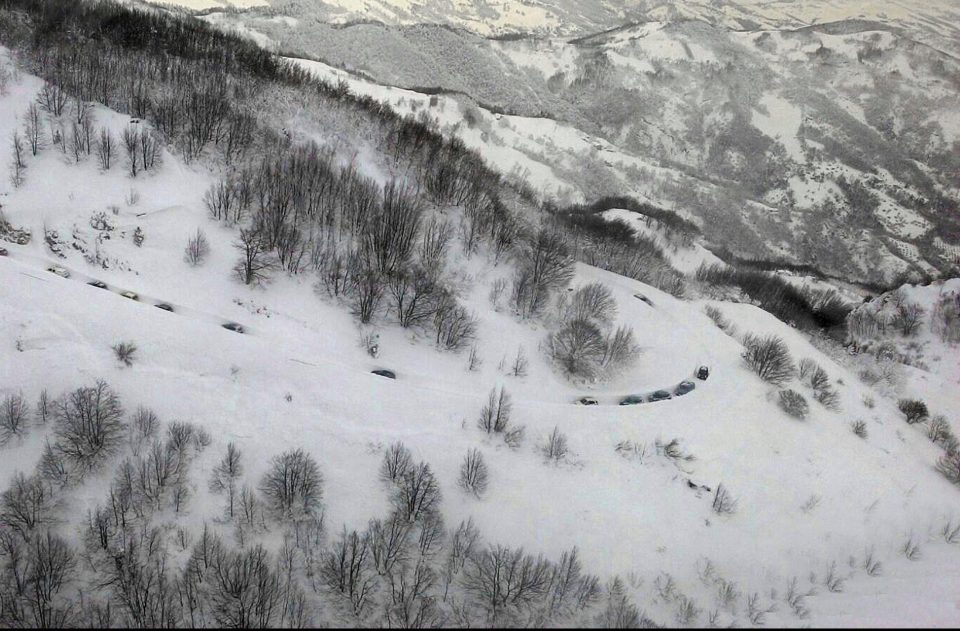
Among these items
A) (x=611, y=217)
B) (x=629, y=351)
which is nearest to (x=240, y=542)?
(x=629, y=351)

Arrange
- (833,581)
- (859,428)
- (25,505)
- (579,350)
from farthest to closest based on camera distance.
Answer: (859,428), (579,350), (833,581), (25,505)

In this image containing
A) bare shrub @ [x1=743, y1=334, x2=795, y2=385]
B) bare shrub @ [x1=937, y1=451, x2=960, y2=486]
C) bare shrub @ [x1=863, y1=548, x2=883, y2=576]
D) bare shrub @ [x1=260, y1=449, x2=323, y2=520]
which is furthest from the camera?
bare shrub @ [x1=743, y1=334, x2=795, y2=385]

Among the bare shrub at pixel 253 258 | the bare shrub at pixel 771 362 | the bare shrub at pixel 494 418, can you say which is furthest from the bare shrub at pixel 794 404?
the bare shrub at pixel 253 258

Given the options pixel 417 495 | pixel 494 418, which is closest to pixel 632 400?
pixel 494 418

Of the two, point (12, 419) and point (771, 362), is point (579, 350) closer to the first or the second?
point (771, 362)

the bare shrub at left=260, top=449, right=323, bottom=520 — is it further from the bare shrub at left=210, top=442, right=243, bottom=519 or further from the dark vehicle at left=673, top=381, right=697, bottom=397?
the dark vehicle at left=673, top=381, right=697, bottom=397

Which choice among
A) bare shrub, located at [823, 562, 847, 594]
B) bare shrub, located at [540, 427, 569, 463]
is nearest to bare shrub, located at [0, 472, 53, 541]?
bare shrub, located at [540, 427, 569, 463]
